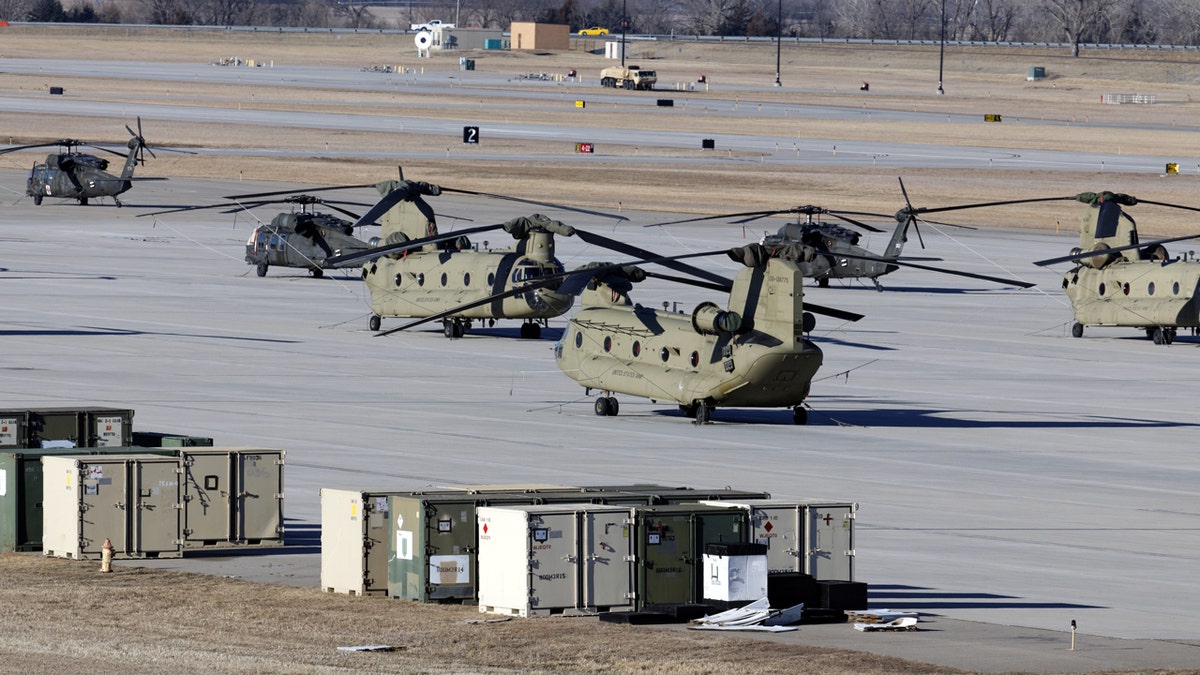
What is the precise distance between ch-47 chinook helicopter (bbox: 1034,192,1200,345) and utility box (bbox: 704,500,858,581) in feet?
125

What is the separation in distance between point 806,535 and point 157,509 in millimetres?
9346

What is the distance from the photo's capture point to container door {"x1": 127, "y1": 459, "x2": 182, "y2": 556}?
96.0 feet

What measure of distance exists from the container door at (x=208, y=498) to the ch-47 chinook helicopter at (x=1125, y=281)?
38118mm

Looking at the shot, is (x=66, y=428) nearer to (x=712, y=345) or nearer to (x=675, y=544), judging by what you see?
(x=675, y=544)

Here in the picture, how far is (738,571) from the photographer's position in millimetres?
24906

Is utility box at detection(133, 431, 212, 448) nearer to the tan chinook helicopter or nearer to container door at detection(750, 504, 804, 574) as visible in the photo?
container door at detection(750, 504, 804, 574)

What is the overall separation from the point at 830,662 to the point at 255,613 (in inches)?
279

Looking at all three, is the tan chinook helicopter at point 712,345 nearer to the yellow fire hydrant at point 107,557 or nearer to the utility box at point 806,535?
the utility box at point 806,535

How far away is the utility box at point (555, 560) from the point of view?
24.6 meters

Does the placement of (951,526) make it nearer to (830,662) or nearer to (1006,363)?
(830,662)

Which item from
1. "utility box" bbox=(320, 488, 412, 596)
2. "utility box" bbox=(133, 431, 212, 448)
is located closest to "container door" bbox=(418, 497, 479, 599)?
"utility box" bbox=(320, 488, 412, 596)

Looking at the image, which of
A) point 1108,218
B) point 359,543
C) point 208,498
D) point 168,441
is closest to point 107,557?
point 208,498

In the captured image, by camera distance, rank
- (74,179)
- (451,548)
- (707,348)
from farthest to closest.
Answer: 1. (74,179)
2. (707,348)
3. (451,548)

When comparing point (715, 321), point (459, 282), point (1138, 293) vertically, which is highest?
point (715, 321)
